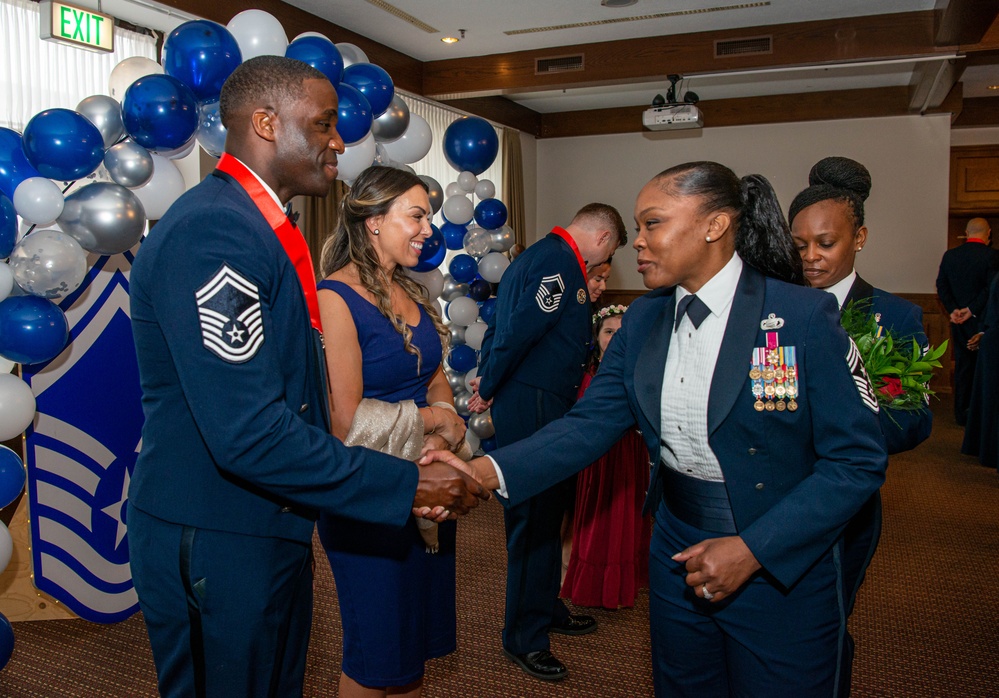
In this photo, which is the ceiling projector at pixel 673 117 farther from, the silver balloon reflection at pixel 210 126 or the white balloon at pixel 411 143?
the silver balloon reflection at pixel 210 126

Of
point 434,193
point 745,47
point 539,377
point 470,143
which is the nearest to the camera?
point 539,377

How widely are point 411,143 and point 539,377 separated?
1701 millimetres

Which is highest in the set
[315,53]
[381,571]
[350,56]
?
[350,56]

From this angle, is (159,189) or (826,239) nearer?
(826,239)

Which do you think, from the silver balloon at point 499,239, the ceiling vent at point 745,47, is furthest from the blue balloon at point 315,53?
the ceiling vent at point 745,47

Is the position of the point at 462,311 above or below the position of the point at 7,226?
below

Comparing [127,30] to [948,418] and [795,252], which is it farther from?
[948,418]

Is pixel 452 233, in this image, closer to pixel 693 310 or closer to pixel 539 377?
pixel 539 377

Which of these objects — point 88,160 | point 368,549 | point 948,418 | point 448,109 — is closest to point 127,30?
point 88,160

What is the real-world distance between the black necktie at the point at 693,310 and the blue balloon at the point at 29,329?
2.37 metres

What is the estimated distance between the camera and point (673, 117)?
7.70 m

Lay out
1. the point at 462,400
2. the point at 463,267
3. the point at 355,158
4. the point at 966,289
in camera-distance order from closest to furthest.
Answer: the point at 355,158 → the point at 463,267 → the point at 462,400 → the point at 966,289

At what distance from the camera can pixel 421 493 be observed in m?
1.79

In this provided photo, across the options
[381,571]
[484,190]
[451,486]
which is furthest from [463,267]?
[451,486]
